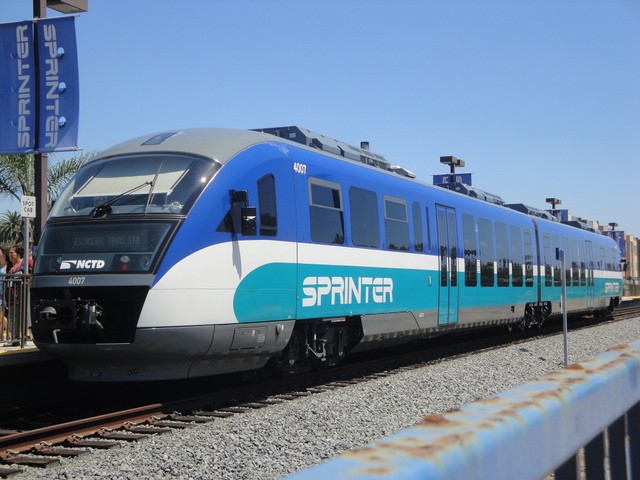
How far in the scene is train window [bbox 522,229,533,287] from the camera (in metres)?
20.3

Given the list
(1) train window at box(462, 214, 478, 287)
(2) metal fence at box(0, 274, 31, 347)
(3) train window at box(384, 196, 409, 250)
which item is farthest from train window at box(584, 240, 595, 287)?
(2) metal fence at box(0, 274, 31, 347)

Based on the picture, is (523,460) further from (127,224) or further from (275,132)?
(275,132)

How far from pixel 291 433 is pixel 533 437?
5946 mm

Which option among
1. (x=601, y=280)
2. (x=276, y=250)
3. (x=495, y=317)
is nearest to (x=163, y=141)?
(x=276, y=250)

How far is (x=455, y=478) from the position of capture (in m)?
1.35

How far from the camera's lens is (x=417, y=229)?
13430 mm

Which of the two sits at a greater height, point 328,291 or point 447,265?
point 447,265

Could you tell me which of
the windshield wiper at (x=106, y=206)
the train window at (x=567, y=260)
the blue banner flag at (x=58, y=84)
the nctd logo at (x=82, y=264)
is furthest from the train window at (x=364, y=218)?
the train window at (x=567, y=260)

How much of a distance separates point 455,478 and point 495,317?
16.9m

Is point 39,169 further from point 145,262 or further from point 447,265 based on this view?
point 447,265

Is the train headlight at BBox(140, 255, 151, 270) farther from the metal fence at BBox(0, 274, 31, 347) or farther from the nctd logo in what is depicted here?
the metal fence at BBox(0, 274, 31, 347)

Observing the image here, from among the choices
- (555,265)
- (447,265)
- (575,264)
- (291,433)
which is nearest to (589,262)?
(575,264)

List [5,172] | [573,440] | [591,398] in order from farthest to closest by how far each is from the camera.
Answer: [5,172] → [591,398] → [573,440]

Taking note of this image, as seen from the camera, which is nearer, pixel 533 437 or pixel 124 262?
pixel 533 437
